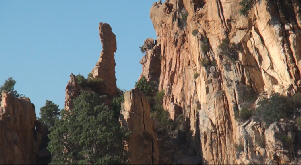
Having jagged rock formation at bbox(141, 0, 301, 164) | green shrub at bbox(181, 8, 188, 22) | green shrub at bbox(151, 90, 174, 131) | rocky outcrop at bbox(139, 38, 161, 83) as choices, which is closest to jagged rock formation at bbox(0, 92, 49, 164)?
green shrub at bbox(151, 90, 174, 131)

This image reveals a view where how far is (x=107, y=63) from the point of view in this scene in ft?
250

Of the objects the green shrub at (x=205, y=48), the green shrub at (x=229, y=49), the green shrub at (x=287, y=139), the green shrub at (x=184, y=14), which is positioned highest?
the green shrub at (x=184, y=14)

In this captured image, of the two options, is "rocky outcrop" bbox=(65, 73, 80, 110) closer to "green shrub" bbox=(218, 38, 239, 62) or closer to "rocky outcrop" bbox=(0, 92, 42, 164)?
"rocky outcrop" bbox=(0, 92, 42, 164)

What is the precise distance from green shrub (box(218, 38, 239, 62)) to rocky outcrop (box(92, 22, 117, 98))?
15212 millimetres

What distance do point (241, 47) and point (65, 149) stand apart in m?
18.4

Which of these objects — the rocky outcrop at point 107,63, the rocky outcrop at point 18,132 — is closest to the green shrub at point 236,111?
the rocky outcrop at point 18,132

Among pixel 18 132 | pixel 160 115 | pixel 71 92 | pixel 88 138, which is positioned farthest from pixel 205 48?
pixel 18 132

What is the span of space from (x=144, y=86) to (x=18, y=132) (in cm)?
1962

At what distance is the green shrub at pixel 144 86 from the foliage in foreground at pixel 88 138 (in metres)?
16.6

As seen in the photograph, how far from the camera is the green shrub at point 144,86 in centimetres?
7738

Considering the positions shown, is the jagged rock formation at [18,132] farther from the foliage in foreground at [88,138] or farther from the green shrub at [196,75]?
the green shrub at [196,75]

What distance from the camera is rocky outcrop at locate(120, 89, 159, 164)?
6047cm

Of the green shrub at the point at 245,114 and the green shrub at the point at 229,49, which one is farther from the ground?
the green shrub at the point at 229,49

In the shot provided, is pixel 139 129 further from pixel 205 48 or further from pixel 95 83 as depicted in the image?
pixel 95 83
